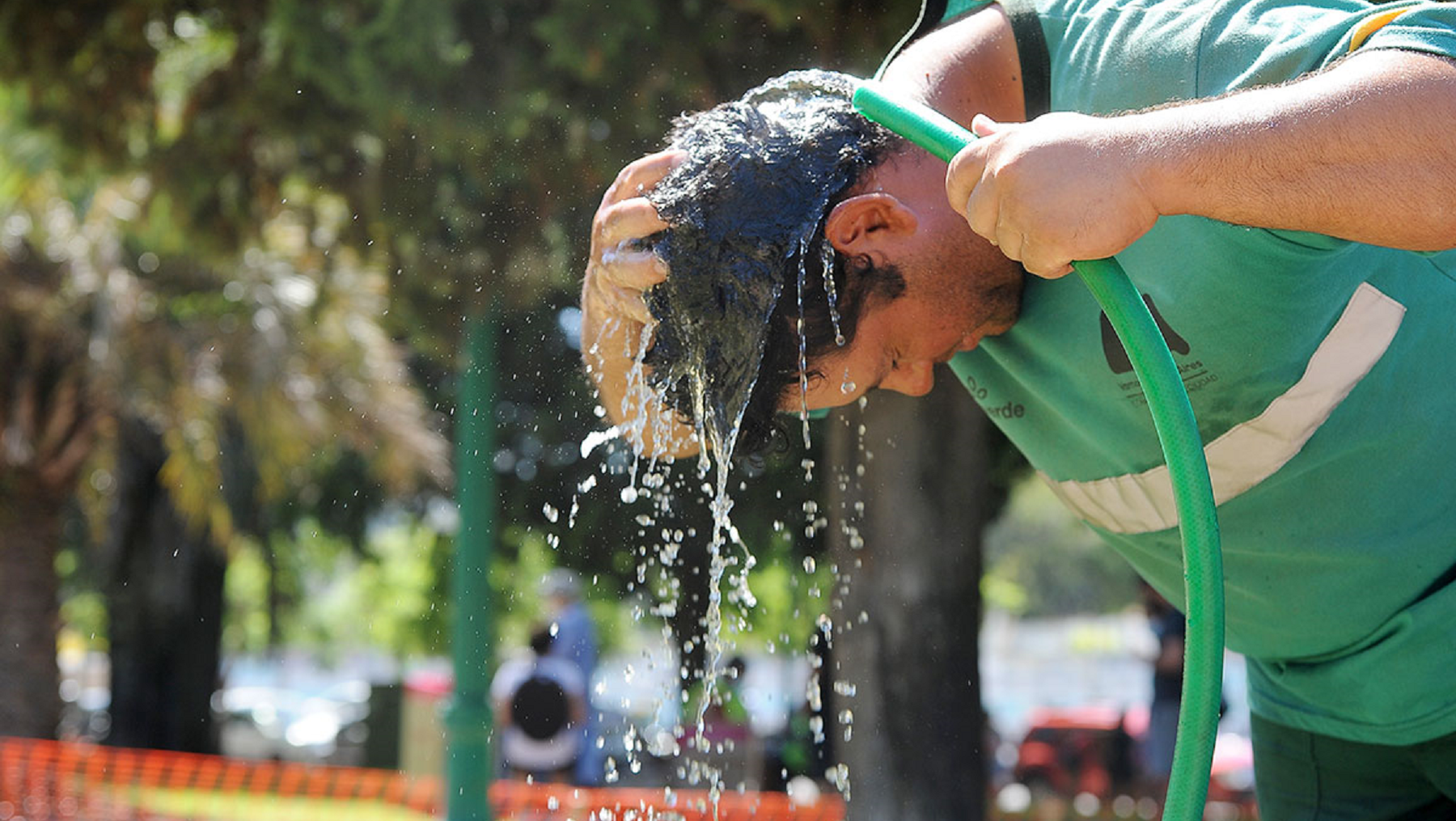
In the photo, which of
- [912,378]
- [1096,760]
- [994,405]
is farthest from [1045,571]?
[912,378]

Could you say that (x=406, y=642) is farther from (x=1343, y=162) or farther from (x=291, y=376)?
(x=1343, y=162)

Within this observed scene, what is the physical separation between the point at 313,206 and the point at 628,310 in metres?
5.74

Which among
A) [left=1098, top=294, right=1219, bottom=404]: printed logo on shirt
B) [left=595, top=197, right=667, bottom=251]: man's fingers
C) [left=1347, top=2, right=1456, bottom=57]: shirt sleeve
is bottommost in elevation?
[left=1098, top=294, right=1219, bottom=404]: printed logo on shirt

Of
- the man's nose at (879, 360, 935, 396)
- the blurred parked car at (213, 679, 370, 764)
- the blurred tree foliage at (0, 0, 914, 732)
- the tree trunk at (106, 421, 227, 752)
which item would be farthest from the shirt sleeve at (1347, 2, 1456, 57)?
the blurred parked car at (213, 679, 370, 764)

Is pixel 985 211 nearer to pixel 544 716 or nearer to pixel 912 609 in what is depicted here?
pixel 912 609

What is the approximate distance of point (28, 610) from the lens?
34.9 feet

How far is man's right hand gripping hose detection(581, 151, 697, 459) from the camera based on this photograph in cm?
155

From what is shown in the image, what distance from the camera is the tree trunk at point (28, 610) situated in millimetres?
10266

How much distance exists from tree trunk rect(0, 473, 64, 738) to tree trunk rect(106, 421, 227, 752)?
108 inches

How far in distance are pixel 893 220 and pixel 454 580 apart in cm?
552

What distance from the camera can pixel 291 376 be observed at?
9.36 meters

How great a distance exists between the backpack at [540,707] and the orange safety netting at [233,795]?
0.33 metres

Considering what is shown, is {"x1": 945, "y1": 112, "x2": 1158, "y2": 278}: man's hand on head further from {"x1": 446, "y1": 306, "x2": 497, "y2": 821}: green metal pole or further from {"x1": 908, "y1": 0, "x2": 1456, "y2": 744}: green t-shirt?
{"x1": 446, "y1": 306, "x2": 497, "y2": 821}: green metal pole

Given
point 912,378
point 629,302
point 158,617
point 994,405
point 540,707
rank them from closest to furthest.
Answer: point 629,302
point 912,378
point 994,405
point 540,707
point 158,617
